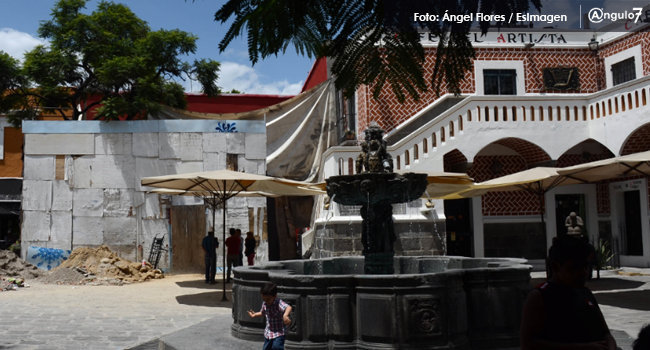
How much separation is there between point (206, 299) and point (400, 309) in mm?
8237

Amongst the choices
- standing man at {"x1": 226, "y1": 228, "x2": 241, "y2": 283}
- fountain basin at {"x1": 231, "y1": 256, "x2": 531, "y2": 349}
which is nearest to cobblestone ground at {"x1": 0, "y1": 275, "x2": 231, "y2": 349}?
standing man at {"x1": 226, "y1": 228, "x2": 241, "y2": 283}

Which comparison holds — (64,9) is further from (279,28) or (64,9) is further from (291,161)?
(279,28)

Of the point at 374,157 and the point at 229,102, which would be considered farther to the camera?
the point at 229,102

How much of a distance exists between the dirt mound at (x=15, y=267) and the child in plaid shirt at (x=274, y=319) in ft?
50.8

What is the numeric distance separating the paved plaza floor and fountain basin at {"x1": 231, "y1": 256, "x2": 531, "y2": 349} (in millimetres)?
795

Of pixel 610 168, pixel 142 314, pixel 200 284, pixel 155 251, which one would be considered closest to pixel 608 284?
pixel 610 168

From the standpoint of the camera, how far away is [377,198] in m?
8.08

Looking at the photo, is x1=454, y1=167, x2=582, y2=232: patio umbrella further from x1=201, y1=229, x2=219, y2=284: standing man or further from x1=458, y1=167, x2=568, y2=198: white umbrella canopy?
x1=201, y1=229, x2=219, y2=284: standing man

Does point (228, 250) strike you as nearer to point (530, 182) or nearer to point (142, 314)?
point (142, 314)

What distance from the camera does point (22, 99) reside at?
22453mm

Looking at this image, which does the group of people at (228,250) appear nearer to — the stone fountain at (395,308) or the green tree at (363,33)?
the stone fountain at (395,308)

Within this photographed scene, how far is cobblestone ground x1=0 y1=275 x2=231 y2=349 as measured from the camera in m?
8.44

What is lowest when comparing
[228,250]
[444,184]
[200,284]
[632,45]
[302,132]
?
[200,284]

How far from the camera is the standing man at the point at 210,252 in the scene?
16.4 meters
